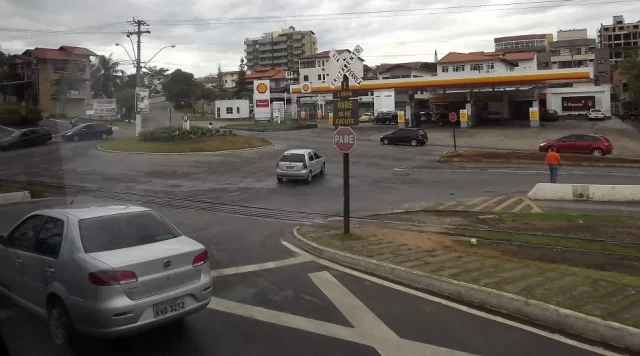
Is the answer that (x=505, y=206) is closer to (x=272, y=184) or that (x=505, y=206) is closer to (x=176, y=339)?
(x=272, y=184)

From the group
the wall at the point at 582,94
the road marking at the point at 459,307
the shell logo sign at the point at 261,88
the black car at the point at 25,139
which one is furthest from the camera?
the wall at the point at 582,94

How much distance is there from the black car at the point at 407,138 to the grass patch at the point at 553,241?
2873cm

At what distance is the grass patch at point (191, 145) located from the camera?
117ft

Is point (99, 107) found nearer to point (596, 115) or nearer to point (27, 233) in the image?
point (27, 233)

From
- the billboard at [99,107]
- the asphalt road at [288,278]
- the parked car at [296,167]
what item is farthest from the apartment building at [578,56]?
the parked car at [296,167]

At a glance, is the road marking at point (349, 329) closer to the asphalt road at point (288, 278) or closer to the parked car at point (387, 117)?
the asphalt road at point (288, 278)

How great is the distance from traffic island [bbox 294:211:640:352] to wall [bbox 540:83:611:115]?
60.9 metres

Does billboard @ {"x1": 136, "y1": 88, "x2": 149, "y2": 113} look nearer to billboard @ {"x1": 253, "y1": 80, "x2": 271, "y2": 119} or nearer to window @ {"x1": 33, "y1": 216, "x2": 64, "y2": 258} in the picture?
billboard @ {"x1": 253, "y1": 80, "x2": 271, "y2": 119}

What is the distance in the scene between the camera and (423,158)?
3275 centimetres

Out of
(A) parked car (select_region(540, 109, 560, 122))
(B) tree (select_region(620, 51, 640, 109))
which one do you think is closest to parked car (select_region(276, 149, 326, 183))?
(A) parked car (select_region(540, 109, 560, 122))

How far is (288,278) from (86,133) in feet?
133

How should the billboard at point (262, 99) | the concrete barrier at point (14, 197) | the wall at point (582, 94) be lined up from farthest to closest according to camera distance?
the wall at point (582, 94) → the billboard at point (262, 99) → the concrete barrier at point (14, 197)

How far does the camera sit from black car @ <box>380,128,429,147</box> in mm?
40250

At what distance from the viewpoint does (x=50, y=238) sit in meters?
6.05
